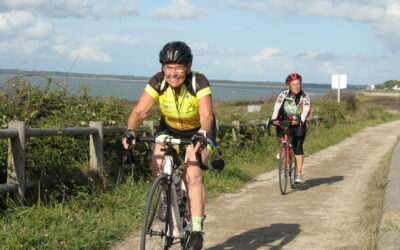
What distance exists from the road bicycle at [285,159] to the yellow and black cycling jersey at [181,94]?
4915 millimetres

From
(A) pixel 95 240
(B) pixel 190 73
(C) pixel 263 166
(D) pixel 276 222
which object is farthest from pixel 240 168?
(B) pixel 190 73

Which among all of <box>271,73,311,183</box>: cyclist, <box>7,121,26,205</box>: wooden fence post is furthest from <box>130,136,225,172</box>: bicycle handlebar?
<box>271,73,311,183</box>: cyclist

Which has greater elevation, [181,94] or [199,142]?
[181,94]

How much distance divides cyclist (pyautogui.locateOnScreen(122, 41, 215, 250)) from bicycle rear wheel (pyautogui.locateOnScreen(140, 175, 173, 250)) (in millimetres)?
254

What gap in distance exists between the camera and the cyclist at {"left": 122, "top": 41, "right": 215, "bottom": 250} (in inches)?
181

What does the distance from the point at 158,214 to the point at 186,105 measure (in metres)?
0.99

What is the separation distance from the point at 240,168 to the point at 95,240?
21.2 feet

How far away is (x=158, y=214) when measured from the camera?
179 inches

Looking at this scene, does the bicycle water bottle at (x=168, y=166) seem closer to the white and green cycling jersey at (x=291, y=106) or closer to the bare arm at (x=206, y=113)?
the bare arm at (x=206, y=113)

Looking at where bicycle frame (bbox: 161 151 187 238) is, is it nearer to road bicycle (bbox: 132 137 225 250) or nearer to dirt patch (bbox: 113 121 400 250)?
road bicycle (bbox: 132 137 225 250)

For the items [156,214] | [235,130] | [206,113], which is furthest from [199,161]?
[235,130]

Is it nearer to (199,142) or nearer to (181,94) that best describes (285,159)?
(181,94)

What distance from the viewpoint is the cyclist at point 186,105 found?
4.61 m

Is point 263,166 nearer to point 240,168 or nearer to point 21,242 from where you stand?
point 240,168
